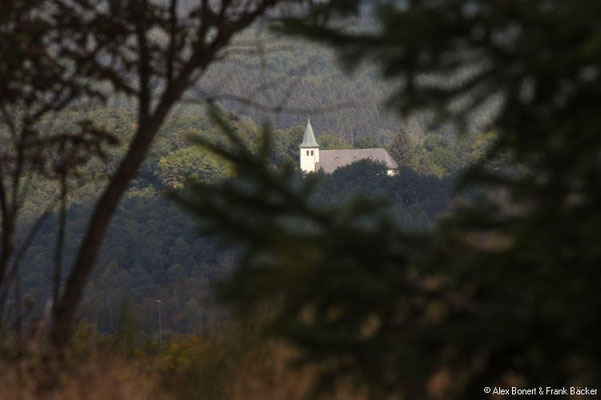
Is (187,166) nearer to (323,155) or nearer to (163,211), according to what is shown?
(163,211)

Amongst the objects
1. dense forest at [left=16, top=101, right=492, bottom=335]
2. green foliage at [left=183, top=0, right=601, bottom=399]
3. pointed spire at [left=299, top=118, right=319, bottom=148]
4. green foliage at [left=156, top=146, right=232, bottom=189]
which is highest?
pointed spire at [left=299, top=118, right=319, bottom=148]

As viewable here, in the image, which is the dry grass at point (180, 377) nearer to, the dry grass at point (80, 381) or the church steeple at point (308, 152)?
the dry grass at point (80, 381)

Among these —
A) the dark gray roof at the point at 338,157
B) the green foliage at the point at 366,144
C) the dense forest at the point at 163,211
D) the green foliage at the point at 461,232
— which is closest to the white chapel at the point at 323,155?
the dark gray roof at the point at 338,157

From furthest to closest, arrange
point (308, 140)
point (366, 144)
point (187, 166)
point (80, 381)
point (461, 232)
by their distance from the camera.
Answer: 1. point (366, 144)
2. point (308, 140)
3. point (187, 166)
4. point (80, 381)
5. point (461, 232)

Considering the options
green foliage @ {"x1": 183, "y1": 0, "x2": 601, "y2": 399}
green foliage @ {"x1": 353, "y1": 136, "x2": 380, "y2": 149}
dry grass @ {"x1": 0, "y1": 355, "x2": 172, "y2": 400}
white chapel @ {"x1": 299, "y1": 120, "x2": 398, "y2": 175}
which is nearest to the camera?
green foliage @ {"x1": 183, "y1": 0, "x2": 601, "y2": 399}

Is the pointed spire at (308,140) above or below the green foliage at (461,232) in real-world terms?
above

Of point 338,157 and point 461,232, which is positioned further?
point 338,157

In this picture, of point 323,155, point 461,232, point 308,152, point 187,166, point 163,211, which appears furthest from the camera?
point 323,155

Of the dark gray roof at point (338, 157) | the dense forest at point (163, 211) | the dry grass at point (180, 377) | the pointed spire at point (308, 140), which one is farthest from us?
the pointed spire at point (308, 140)

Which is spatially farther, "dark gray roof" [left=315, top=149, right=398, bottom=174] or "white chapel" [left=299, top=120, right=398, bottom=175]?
"white chapel" [left=299, top=120, right=398, bottom=175]

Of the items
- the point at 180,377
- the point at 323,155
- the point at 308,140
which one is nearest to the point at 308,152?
the point at 308,140

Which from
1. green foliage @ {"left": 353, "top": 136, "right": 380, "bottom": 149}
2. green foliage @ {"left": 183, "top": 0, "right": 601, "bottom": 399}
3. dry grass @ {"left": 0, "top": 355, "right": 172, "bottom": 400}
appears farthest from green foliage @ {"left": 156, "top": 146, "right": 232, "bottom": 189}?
green foliage @ {"left": 183, "top": 0, "right": 601, "bottom": 399}

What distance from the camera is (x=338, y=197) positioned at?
112 m

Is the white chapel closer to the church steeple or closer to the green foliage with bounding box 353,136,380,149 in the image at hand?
the church steeple
